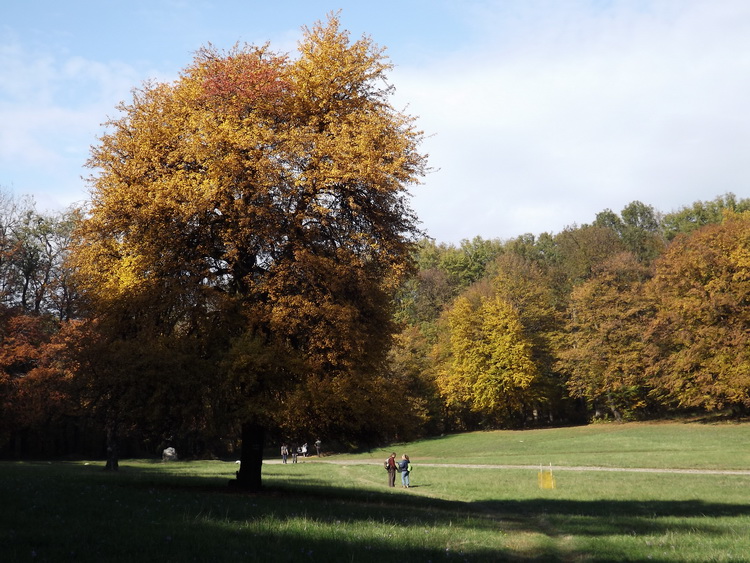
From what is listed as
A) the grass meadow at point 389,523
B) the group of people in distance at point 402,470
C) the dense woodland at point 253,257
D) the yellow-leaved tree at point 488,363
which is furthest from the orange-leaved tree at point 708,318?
the dense woodland at point 253,257

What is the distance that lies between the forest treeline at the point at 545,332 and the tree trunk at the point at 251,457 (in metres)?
15.4

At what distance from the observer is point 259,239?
61.1 feet

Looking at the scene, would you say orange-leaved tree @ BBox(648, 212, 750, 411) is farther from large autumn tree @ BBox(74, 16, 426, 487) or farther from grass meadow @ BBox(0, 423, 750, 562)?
large autumn tree @ BBox(74, 16, 426, 487)

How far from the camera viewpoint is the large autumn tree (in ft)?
57.0

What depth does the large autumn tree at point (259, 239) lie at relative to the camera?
17375 millimetres

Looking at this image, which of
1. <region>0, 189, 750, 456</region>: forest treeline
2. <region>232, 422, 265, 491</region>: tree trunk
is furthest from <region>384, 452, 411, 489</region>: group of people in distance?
<region>232, 422, 265, 491</region>: tree trunk

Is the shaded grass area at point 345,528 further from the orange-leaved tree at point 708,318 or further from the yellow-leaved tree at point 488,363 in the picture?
the yellow-leaved tree at point 488,363

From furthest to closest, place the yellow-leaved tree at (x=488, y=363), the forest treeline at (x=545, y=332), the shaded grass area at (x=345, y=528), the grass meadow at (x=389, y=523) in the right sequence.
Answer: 1. the yellow-leaved tree at (x=488, y=363)
2. the forest treeline at (x=545, y=332)
3. the grass meadow at (x=389, y=523)
4. the shaded grass area at (x=345, y=528)

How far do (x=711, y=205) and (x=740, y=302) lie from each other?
3515 cm

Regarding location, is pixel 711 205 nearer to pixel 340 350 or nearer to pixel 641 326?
pixel 641 326

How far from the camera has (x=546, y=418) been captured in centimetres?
7962

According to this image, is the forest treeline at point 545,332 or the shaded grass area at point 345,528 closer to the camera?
the shaded grass area at point 345,528

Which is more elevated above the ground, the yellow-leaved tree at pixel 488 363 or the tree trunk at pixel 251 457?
the yellow-leaved tree at pixel 488 363

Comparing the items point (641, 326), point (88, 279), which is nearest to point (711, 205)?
point (641, 326)
